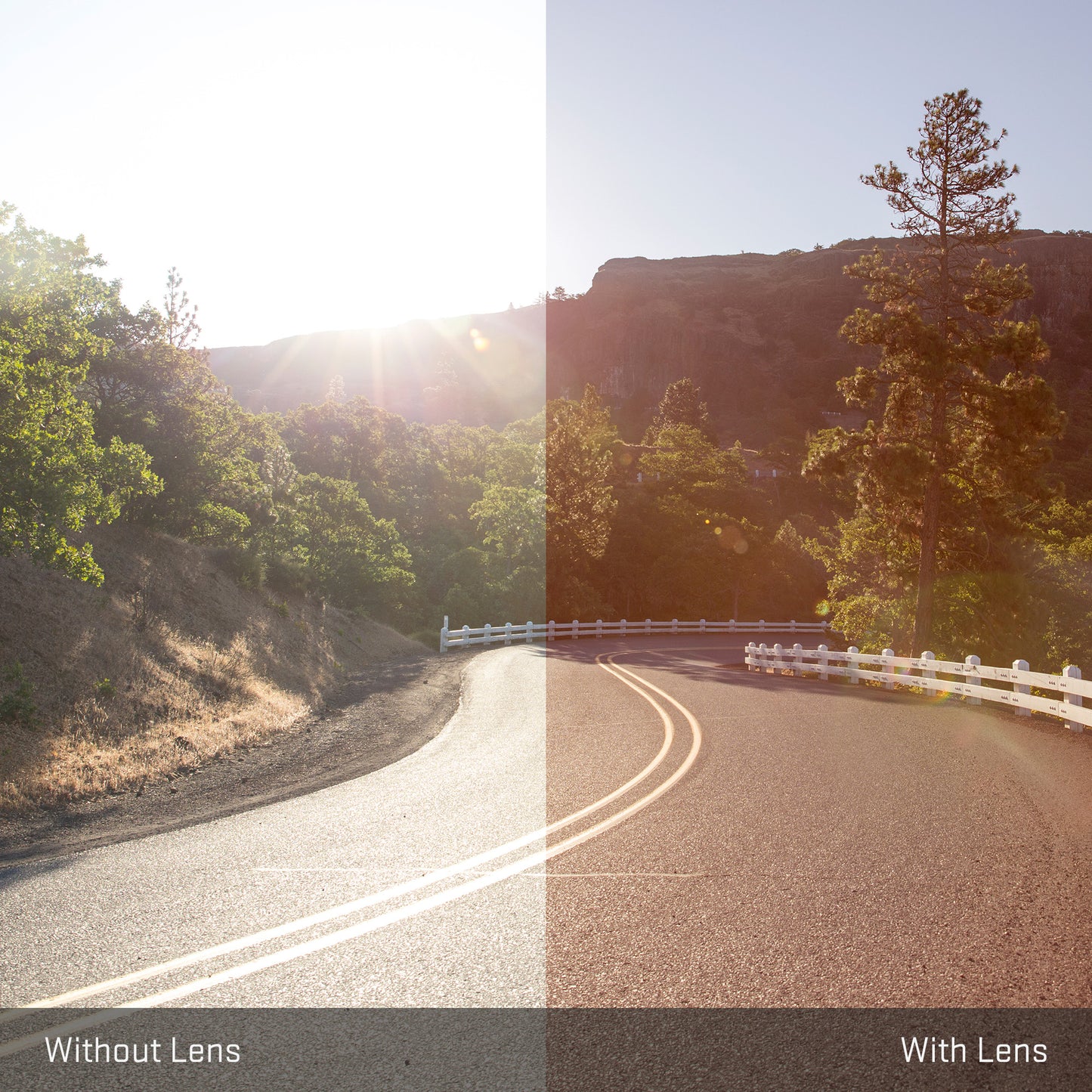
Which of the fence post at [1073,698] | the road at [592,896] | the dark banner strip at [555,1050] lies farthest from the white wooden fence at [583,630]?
the dark banner strip at [555,1050]

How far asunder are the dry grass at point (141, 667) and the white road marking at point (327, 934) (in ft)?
18.1

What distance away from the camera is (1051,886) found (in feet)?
18.8

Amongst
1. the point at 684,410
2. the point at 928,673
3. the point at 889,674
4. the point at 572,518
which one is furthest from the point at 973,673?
the point at 684,410

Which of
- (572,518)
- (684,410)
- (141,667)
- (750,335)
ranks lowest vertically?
(141,667)

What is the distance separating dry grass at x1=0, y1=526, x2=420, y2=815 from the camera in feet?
34.4

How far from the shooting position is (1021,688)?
606 inches

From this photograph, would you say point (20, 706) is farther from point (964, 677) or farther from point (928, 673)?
point (964, 677)

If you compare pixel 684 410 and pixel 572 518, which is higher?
pixel 684 410

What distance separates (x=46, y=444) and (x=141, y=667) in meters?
4.49

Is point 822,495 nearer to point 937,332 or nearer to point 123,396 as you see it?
point 937,332

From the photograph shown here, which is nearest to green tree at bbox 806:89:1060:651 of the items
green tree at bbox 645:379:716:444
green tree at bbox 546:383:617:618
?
green tree at bbox 546:383:617:618

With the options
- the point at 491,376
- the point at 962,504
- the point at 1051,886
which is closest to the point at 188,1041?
the point at 1051,886

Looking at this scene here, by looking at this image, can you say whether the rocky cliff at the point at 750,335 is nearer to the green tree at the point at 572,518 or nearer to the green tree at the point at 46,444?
the green tree at the point at 572,518

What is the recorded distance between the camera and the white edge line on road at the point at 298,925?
415 centimetres
